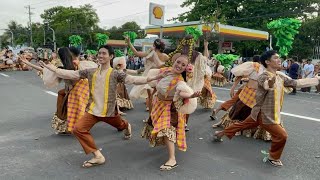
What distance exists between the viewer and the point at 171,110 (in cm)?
452

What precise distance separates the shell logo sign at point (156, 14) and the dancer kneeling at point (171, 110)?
10025 mm

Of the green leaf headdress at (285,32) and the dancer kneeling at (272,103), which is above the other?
the green leaf headdress at (285,32)

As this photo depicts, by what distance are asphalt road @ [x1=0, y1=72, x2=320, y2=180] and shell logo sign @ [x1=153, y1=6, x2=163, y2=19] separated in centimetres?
799

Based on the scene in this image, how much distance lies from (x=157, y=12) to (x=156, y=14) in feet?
0.38

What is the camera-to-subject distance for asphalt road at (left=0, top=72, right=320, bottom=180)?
420 cm

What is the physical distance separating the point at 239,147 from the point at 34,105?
5979 millimetres

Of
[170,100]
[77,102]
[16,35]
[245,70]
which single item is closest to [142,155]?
[170,100]

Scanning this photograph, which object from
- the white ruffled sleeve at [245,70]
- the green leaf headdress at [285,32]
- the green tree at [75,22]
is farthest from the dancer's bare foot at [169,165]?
the green tree at [75,22]

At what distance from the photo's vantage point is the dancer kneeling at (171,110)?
435cm

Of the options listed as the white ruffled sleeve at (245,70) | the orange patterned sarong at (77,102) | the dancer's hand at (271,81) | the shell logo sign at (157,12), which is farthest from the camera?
the shell logo sign at (157,12)

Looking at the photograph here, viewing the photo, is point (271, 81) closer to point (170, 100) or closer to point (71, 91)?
point (170, 100)

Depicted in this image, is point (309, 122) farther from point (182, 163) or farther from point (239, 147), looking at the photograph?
point (182, 163)

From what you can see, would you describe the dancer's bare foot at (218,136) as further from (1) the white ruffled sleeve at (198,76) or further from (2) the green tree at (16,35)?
(2) the green tree at (16,35)

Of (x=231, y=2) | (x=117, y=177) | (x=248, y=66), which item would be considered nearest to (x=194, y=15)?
(x=231, y=2)
